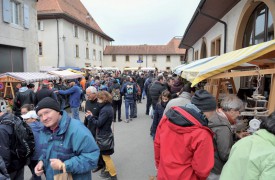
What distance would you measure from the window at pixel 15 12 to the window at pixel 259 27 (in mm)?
12167

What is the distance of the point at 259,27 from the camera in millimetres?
6188

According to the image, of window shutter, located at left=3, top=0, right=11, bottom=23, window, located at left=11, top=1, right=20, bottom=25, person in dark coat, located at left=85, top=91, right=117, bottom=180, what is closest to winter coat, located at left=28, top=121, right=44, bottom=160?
person in dark coat, located at left=85, top=91, right=117, bottom=180

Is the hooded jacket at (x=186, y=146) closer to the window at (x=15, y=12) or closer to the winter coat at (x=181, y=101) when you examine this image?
the winter coat at (x=181, y=101)

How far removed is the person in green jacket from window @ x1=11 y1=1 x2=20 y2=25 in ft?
47.3

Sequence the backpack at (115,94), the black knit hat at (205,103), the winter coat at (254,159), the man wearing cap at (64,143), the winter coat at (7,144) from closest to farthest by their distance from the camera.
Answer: the winter coat at (254,159) → the man wearing cap at (64,143) → the black knit hat at (205,103) → the winter coat at (7,144) → the backpack at (115,94)

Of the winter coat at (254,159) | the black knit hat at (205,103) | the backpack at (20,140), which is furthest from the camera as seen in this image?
the backpack at (20,140)

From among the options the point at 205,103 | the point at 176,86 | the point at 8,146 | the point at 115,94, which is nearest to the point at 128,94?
the point at 115,94

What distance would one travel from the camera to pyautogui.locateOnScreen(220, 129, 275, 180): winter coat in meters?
1.51

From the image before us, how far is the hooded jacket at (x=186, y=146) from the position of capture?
2215 millimetres

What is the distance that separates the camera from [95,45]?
125ft

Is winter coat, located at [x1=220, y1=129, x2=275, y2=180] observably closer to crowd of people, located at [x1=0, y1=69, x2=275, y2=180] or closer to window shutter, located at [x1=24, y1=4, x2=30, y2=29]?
crowd of people, located at [x1=0, y1=69, x2=275, y2=180]

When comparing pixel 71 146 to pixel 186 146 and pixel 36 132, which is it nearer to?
pixel 186 146

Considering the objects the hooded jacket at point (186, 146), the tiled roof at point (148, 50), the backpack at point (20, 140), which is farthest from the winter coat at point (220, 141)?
the tiled roof at point (148, 50)

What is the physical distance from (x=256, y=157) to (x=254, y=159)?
19mm
